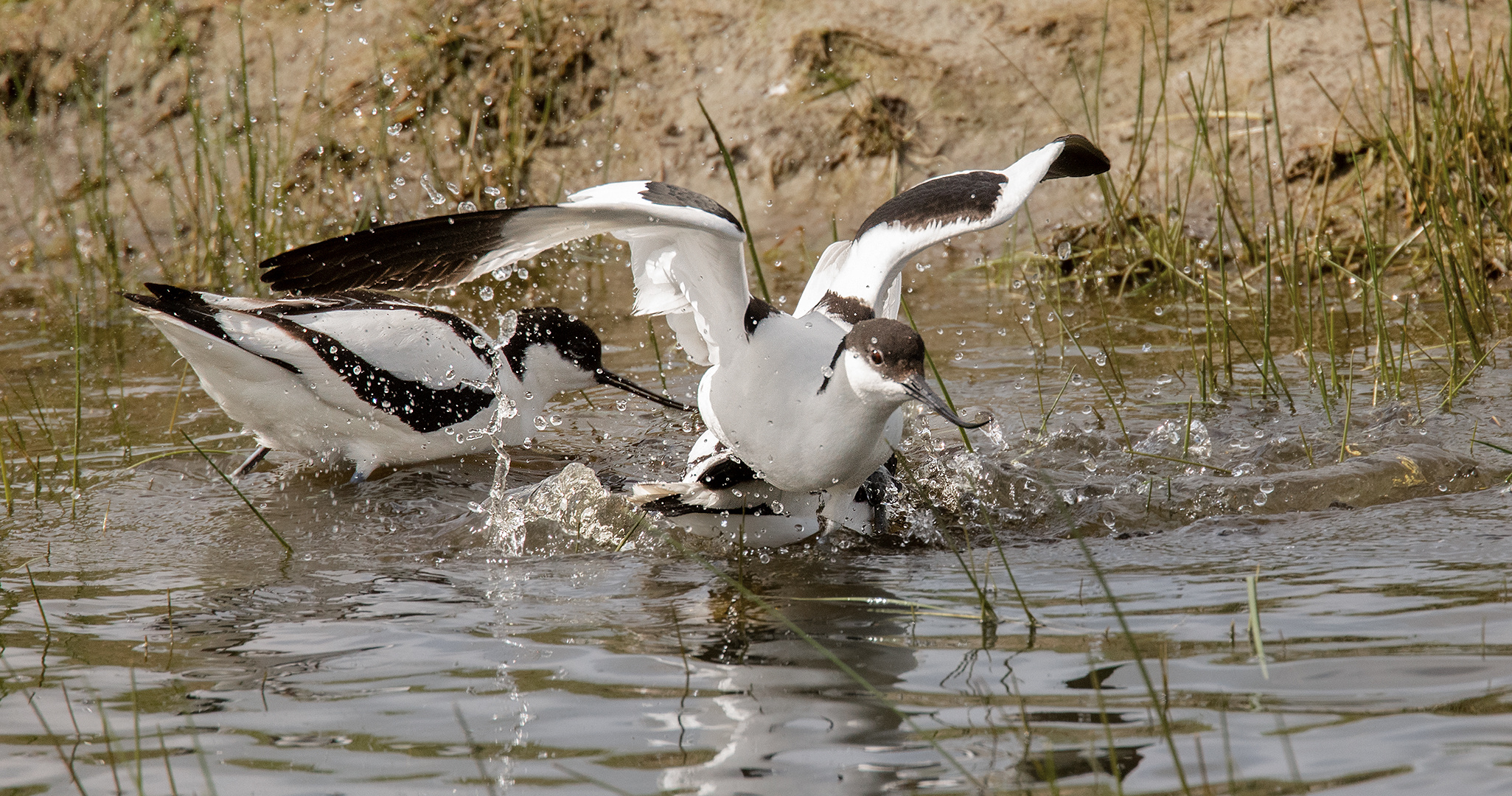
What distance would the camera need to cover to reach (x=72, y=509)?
420 cm

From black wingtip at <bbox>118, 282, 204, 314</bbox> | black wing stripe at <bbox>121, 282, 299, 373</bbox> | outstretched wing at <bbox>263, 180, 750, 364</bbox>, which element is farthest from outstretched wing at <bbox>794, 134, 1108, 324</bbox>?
black wingtip at <bbox>118, 282, 204, 314</bbox>

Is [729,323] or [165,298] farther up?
[165,298]

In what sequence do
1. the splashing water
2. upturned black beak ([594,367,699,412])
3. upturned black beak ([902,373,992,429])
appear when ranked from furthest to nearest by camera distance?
upturned black beak ([594,367,699,412]) < the splashing water < upturned black beak ([902,373,992,429])

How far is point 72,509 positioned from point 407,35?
197 inches

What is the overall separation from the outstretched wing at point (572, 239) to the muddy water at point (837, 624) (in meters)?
0.70

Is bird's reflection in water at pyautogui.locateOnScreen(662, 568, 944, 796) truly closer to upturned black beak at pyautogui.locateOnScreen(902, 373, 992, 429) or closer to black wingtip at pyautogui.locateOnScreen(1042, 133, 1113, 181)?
upturned black beak at pyautogui.locateOnScreen(902, 373, 992, 429)

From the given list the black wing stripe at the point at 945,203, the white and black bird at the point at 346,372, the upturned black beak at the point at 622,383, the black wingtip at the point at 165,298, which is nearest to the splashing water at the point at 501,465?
the white and black bird at the point at 346,372

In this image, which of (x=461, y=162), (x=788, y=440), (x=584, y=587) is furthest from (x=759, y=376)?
(x=461, y=162)

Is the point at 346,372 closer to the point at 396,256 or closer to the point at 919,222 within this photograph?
the point at 396,256

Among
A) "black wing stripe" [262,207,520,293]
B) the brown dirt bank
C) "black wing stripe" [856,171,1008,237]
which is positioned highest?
the brown dirt bank

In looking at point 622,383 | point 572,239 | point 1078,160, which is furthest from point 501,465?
point 1078,160

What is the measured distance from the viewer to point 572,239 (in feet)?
11.6

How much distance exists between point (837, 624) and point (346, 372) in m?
2.37

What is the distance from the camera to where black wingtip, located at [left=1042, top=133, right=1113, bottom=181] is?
4.52m
